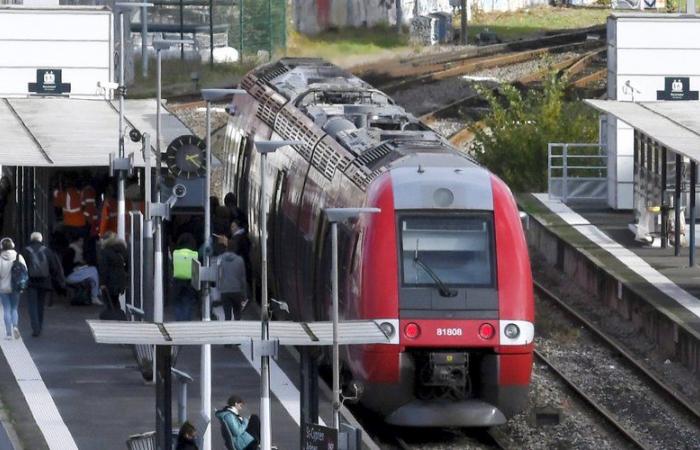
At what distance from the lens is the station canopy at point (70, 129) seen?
1087 inches

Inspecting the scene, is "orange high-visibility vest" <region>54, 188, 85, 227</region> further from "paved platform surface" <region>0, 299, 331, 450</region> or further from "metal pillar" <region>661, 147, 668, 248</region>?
"metal pillar" <region>661, 147, 668, 248</region>

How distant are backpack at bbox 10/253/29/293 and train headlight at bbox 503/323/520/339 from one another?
642cm

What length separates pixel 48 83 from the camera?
113ft

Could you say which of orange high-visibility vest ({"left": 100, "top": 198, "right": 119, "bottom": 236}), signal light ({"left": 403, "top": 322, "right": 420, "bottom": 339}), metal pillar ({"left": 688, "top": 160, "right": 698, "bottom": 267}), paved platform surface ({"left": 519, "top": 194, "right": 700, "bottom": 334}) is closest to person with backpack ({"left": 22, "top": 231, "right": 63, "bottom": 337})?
orange high-visibility vest ({"left": 100, "top": 198, "right": 119, "bottom": 236})

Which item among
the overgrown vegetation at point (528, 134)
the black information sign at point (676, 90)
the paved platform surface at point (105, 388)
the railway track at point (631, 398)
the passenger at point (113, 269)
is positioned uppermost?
the black information sign at point (676, 90)

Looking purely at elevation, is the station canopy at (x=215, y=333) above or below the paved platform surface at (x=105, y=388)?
above

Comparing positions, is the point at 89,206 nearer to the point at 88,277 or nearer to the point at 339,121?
the point at 88,277

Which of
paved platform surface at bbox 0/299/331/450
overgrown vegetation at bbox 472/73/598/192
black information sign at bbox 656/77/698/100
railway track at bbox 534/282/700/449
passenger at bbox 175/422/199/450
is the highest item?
black information sign at bbox 656/77/698/100

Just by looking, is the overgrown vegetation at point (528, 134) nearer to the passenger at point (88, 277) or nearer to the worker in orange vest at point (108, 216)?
the worker in orange vest at point (108, 216)

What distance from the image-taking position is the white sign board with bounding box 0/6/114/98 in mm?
34344

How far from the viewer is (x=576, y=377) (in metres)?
26.3

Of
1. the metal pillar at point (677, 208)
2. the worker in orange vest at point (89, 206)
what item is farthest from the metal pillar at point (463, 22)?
the worker in orange vest at point (89, 206)

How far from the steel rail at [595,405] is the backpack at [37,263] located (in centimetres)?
659

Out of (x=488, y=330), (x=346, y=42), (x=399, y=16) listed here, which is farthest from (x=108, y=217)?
(x=399, y=16)
